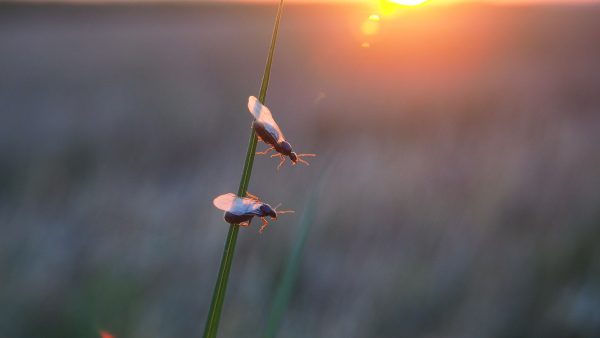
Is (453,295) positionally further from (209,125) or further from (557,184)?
(209,125)

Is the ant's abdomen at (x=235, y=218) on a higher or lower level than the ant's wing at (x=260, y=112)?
lower

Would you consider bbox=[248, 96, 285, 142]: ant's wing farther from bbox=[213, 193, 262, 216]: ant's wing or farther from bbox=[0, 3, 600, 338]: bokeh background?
bbox=[0, 3, 600, 338]: bokeh background

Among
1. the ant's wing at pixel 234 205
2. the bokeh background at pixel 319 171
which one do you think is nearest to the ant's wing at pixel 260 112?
the ant's wing at pixel 234 205

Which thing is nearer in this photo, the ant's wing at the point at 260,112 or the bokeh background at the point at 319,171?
the ant's wing at the point at 260,112

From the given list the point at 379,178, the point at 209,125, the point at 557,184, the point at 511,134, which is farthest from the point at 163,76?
the point at 557,184

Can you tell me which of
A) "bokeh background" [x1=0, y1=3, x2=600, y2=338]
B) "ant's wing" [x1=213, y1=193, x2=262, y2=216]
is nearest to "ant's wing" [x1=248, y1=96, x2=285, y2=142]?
"ant's wing" [x1=213, y1=193, x2=262, y2=216]

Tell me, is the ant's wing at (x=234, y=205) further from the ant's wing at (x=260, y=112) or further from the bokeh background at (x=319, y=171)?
the bokeh background at (x=319, y=171)

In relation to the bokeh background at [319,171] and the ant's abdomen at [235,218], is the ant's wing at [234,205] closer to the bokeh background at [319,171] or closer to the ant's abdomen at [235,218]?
the ant's abdomen at [235,218]

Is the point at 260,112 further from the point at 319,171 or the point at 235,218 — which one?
the point at 319,171
